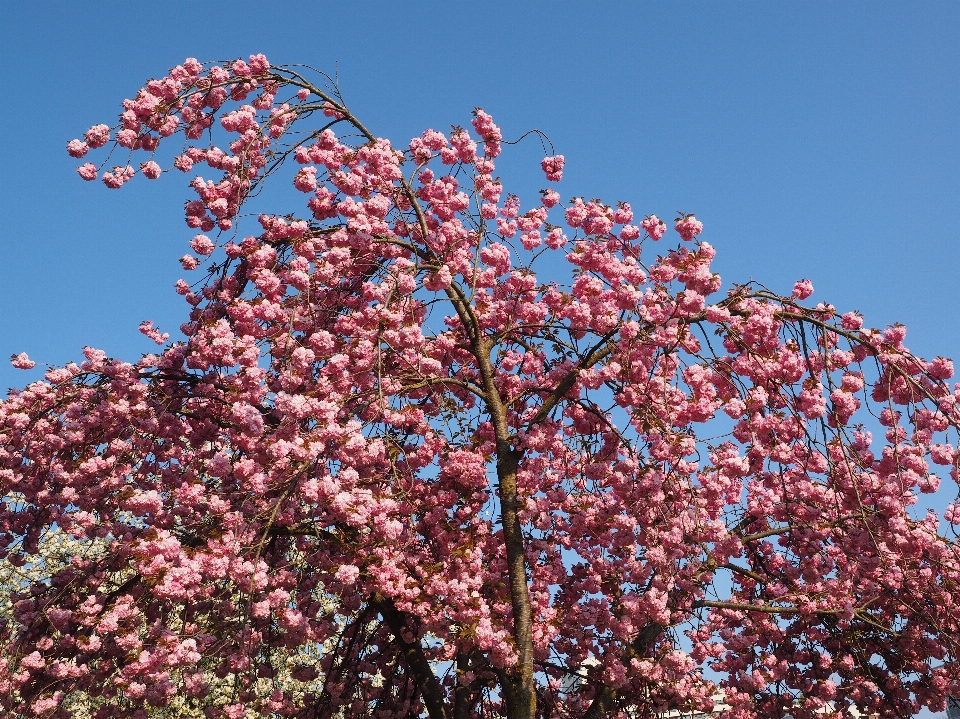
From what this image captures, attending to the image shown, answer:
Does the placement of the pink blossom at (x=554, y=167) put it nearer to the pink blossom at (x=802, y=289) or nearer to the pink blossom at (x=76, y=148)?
the pink blossom at (x=802, y=289)

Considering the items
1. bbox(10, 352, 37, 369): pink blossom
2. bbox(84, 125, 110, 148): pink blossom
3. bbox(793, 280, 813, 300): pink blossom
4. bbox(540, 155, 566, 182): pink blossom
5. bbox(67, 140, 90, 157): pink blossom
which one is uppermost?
bbox(540, 155, 566, 182): pink blossom

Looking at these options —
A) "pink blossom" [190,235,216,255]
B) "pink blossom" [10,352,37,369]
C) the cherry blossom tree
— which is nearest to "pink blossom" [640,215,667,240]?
the cherry blossom tree

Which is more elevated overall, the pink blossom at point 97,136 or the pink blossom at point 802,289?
the pink blossom at point 802,289

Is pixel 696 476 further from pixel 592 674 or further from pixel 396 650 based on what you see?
pixel 396 650

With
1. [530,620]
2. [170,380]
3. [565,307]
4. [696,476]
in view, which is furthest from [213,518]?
[696,476]

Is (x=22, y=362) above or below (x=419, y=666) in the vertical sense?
above

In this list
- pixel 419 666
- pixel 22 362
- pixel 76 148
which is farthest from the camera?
pixel 22 362

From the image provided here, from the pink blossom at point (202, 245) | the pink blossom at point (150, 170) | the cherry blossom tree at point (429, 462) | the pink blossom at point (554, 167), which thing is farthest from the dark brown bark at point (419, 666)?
the pink blossom at point (554, 167)

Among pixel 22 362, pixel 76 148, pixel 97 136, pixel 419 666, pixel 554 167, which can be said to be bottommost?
pixel 419 666

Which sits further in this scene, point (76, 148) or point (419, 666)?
point (419, 666)

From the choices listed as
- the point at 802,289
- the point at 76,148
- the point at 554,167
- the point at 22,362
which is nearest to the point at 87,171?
the point at 76,148

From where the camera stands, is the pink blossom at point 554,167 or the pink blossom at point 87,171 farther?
the pink blossom at point 554,167

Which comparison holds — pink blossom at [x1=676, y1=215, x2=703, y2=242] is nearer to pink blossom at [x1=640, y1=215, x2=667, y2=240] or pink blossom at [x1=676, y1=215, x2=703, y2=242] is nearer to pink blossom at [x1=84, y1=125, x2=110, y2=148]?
pink blossom at [x1=640, y1=215, x2=667, y2=240]

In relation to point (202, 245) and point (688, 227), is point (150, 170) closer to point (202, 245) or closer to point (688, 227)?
point (202, 245)
